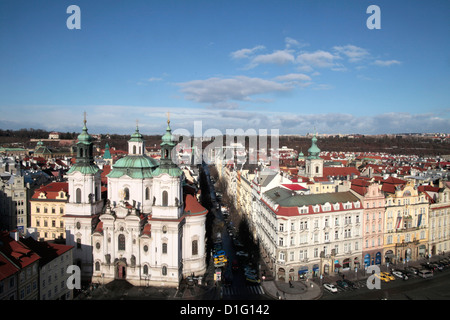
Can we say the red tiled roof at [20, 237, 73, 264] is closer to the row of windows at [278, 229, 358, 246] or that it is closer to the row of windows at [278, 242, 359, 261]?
the row of windows at [278, 229, 358, 246]

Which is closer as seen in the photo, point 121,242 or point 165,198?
point 165,198

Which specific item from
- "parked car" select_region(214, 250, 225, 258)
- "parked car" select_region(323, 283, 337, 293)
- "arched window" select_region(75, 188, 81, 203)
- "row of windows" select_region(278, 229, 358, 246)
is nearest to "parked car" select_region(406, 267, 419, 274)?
"row of windows" select_region(278, 229, 358, 246)

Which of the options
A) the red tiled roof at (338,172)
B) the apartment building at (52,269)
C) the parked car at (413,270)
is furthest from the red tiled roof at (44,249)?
the red tiled roof at (338,172)

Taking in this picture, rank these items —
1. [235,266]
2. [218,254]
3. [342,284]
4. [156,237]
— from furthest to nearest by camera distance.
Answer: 1. [218,254]
2. [235,266]
3. [156,237]
4. [342,284]

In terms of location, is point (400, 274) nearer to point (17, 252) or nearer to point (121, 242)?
point (121, 242)

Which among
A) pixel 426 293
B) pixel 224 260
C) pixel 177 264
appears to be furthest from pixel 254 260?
pixel 426 293

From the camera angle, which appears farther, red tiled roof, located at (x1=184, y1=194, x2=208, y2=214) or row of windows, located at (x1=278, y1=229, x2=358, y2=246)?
red tiled roof, located at (x1=184, y1=194, x2=208, y2=214)

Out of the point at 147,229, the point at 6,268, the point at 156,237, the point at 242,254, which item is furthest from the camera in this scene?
the point at 242,254

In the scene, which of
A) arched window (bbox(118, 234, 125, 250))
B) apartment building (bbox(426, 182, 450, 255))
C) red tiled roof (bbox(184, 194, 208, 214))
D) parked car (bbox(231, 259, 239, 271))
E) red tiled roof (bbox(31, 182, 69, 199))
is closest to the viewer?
arched window (bbox(118, 234, 125, 250))

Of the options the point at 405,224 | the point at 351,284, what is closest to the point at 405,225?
the point at 405,224
